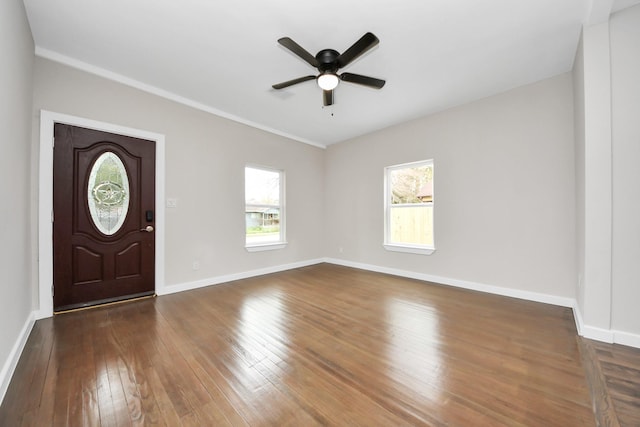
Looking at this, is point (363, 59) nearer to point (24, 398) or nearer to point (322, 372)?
point (322, 372)

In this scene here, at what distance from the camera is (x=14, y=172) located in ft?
6.36

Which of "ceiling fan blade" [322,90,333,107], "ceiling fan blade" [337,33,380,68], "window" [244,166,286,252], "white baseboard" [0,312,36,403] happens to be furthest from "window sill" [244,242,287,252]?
"ceiling fan blade" [337,33,380,68]

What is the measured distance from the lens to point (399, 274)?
4.43 meters

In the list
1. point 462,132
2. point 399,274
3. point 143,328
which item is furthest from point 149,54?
point 399,274

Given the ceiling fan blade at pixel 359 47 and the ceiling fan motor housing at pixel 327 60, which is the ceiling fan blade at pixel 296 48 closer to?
the ceiling fan motor housing at pixel 327 60

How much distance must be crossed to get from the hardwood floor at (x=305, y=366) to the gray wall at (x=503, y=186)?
566 mm

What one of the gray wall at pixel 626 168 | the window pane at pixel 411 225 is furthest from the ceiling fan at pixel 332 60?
the window pane at pixel 411 225

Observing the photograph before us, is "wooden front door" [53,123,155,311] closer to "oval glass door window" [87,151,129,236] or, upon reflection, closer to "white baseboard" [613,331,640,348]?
"oval glass door window" [87,151,129,236]

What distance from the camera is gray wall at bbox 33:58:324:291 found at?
283 cm

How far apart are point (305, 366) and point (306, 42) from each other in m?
2.85

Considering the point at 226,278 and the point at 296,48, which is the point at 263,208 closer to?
the point at 226,278

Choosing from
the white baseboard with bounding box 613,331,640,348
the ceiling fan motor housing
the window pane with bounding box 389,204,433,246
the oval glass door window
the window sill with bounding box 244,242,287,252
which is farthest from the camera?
the window sill with bounding box 244,242,287,252

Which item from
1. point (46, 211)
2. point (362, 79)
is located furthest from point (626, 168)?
point (46, 211)

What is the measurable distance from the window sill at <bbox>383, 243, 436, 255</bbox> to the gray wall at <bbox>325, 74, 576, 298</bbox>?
0.08 metres
